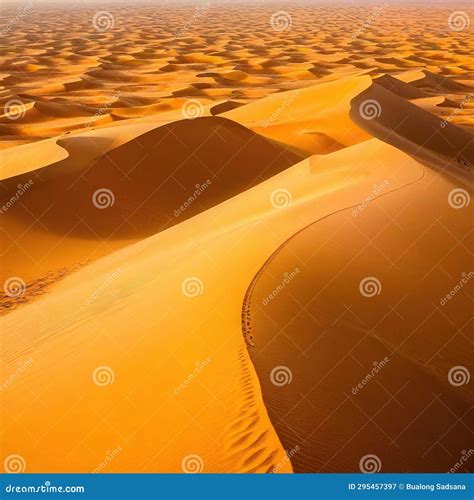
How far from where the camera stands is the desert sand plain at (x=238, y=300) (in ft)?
14.8

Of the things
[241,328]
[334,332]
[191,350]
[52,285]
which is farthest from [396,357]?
[52,285]

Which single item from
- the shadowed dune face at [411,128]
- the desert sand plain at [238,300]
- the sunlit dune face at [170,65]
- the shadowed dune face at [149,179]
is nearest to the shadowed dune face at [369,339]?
the desert sand plain at [238,300]

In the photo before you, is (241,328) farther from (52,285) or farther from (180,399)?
(52,285)

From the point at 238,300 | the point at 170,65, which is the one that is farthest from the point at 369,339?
the point at 170,65

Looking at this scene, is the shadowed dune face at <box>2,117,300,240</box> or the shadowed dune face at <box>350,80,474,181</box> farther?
the shadowed dune face at <box>350,80,474,181</box>

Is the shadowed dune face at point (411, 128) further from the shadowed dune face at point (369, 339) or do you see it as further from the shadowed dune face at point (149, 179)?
the shadowed dune face at point (369, 339)

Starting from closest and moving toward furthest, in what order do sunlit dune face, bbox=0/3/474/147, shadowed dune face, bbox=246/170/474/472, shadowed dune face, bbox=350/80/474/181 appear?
shadowed dune face, bbox=246/170/474/472, shadowed dune face, bbox=350/80/474/181, sunlit dune face, bbox=0/3/474/147

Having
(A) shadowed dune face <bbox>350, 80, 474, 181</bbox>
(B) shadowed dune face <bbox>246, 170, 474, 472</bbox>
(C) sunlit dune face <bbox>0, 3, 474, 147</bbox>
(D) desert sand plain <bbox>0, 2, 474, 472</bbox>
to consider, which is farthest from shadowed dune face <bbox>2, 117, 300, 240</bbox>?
(C) sunlit dune face <bbox>0, 3, 474, 147</bbox>

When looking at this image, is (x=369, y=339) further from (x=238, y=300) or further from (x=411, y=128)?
(x=411, y=128)

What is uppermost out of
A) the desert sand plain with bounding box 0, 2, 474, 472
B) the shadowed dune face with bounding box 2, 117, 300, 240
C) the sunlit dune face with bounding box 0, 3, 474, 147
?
the desert sand plain with bounding box 0, 2, 474, 472

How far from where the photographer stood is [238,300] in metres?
5.62

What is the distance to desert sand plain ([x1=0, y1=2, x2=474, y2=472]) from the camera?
452 centimetres

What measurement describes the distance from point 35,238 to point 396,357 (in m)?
7.03

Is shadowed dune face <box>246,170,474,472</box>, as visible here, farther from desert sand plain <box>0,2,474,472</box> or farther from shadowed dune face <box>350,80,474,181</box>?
shadowed dune face <box>350,80,474,181</box>
